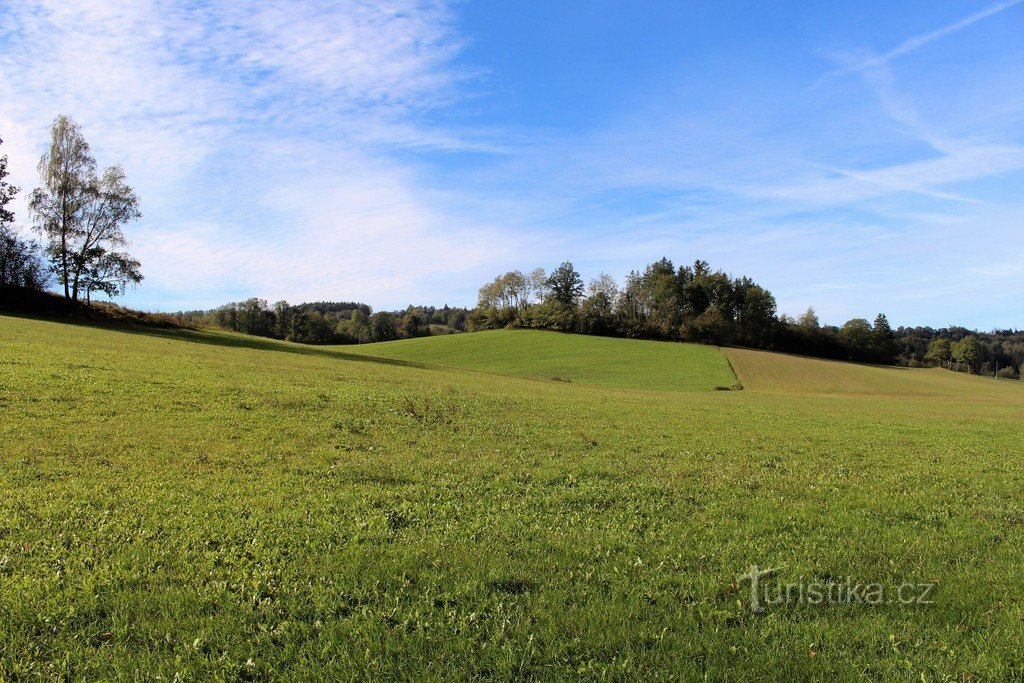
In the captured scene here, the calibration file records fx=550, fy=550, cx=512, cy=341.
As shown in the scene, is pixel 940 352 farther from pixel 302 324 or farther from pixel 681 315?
pixel 302 324

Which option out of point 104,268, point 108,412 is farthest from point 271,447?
point 104,268

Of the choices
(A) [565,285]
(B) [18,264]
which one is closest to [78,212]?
(B) [18,264]

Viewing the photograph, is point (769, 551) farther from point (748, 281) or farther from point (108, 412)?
point (748, 281)

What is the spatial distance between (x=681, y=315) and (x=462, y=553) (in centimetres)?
10436

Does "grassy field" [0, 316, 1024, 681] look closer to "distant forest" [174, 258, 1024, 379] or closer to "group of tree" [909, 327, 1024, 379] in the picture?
"distant forest" [174, 258, 1024, 379]

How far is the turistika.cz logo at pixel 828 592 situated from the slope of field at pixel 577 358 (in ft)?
159

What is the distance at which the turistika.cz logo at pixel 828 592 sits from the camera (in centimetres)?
566

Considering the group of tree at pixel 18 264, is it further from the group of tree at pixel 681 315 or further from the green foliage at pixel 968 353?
the green foliage at pixel 968 353

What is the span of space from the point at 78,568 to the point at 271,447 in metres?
5.73

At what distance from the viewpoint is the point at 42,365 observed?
17.7 metres

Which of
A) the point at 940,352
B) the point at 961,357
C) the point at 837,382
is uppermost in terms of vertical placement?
the point at 940,352

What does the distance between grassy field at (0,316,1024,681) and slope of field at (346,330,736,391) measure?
1723 inches

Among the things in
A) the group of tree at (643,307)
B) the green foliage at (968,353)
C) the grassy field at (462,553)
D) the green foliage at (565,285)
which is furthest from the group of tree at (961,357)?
the grassy field at (462,553)

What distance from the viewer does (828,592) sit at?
5855 millimetres
